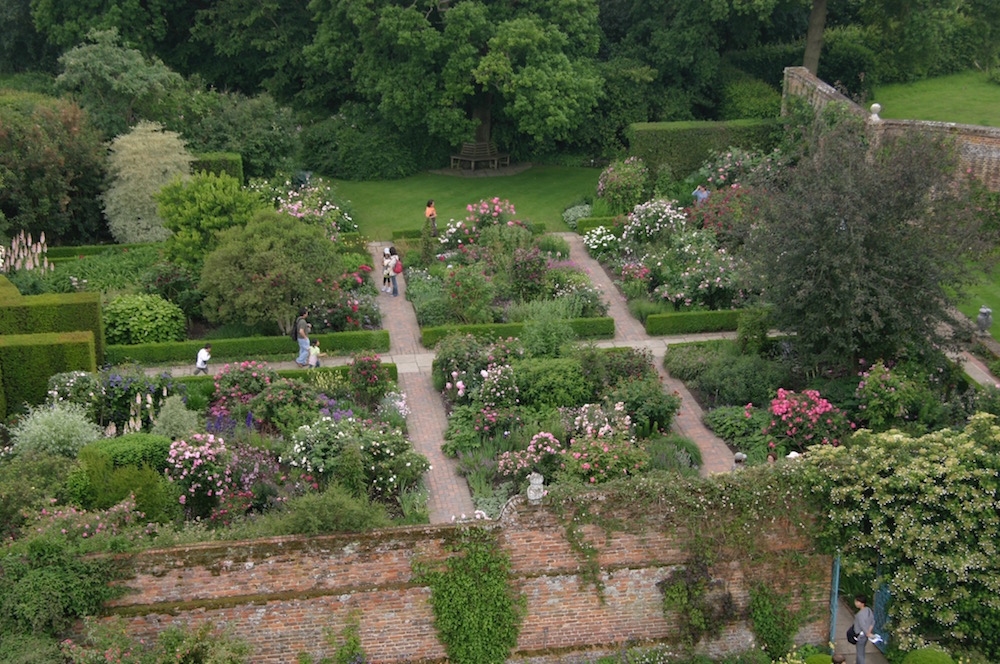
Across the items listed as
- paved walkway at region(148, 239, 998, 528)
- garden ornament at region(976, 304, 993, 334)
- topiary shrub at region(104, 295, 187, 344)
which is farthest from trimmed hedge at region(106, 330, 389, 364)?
garden ornament at region(976, 304, 993, 334)

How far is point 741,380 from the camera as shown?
73.0 feet

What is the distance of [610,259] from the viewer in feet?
94.0

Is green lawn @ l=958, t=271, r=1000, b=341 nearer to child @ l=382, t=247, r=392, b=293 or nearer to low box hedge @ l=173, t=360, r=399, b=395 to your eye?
low box hedge @ l=173, t=360, r=399, b=395

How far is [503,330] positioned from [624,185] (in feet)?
25.5

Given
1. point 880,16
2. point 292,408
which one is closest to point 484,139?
point 880,16

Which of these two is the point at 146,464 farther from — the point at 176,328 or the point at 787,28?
the point at 787,28

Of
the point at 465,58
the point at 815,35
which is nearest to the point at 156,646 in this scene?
the point at 465,58

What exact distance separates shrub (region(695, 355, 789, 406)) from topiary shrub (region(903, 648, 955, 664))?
714 centimetres

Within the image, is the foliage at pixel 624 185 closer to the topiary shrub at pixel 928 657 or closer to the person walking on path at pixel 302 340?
the person walking on path at pixel 302 340

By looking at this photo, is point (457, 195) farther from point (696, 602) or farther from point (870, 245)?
point (696, 602)

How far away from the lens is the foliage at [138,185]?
29031mm

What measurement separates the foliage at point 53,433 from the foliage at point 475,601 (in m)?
7.15

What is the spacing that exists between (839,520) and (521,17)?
824 inches

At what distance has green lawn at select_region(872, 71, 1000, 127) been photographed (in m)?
35.0
